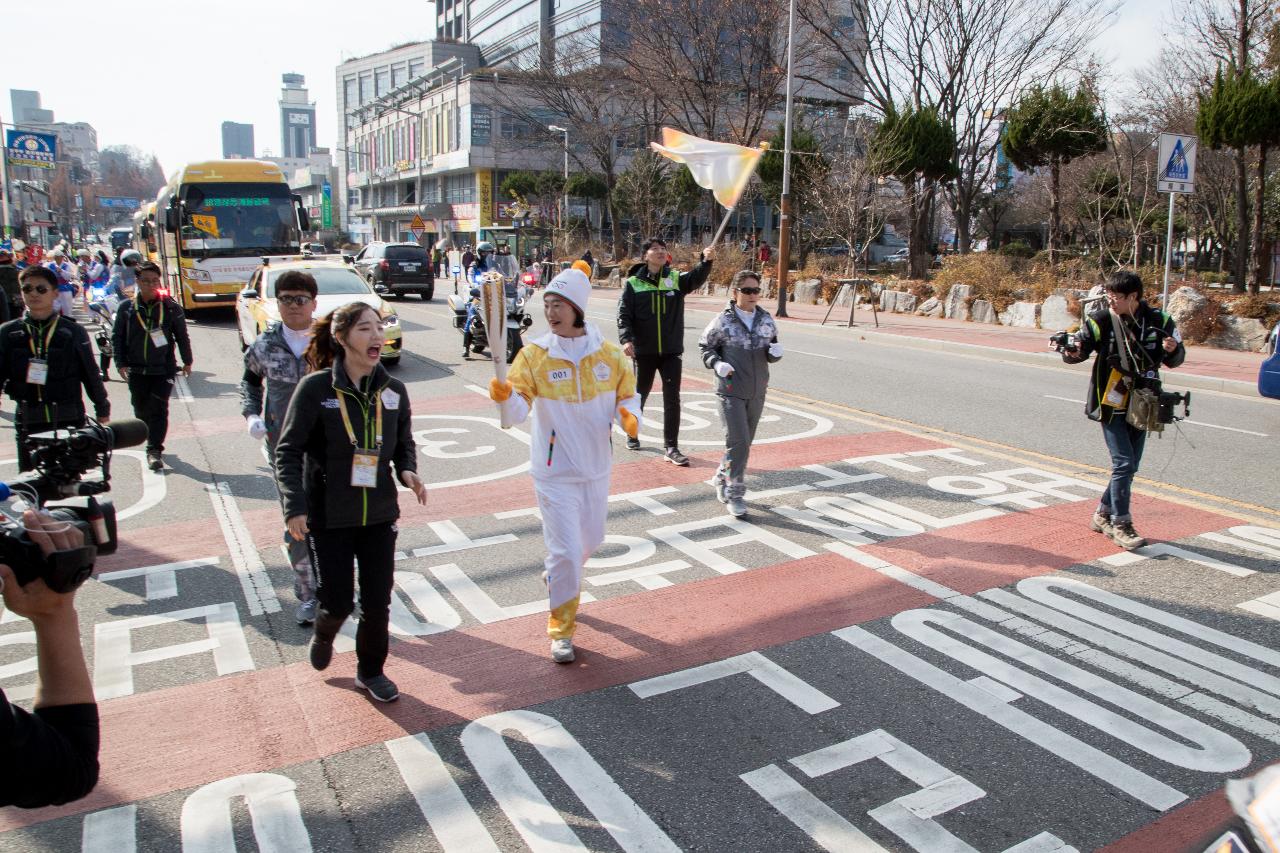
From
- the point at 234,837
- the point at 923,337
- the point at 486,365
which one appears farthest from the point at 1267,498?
the point at 923,337

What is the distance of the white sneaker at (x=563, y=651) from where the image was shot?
4703mm

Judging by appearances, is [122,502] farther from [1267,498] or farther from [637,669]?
[1267,498]

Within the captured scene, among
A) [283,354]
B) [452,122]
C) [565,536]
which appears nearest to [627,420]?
[565,536]

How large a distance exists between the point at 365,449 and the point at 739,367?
357 centimetres

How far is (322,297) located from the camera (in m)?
15.4

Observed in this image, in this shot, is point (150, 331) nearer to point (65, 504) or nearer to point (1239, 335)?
point (65, 504)

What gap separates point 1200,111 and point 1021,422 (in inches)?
481

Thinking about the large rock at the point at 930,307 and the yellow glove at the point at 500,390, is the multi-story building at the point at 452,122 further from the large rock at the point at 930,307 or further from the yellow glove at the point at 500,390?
the yellow glove at the point at 500,390

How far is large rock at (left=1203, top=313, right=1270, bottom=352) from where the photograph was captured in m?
17.2

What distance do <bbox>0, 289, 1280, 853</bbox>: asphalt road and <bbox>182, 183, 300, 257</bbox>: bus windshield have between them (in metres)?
14.8

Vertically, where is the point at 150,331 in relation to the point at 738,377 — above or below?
above

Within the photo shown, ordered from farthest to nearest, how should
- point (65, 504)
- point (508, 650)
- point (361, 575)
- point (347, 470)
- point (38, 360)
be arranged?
point (38, 360) < point (508, 650) < point (361, 575) < point (347, 470) < point (65, 504)

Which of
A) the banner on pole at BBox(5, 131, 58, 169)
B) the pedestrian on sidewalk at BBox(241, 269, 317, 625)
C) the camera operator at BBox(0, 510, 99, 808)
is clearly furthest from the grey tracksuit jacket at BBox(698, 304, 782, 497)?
the banner on pole at BBox(5, 131, 58, 169)

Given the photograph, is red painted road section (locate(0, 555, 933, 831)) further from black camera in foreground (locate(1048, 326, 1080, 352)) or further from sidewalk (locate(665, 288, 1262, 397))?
sidewalk (locate(665, 288, 1262, 397))
